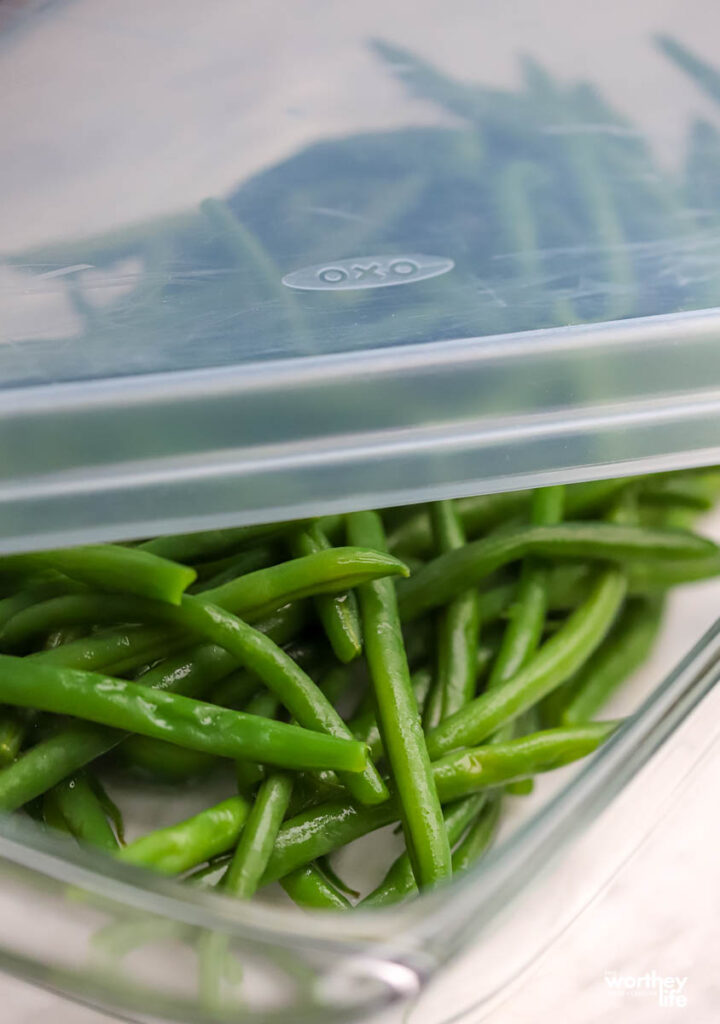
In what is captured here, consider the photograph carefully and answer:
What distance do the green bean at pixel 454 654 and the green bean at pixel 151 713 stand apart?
13 cm

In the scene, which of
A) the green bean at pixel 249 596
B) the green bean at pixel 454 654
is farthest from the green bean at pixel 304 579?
the green bean at pixel 454 654

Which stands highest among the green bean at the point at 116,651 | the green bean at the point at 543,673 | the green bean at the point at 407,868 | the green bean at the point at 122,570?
the green bean at the point at 122,570

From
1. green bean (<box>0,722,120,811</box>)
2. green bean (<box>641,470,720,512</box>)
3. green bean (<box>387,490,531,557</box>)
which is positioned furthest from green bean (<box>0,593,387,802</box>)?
green bean (<box>641,470,720,512</box>)

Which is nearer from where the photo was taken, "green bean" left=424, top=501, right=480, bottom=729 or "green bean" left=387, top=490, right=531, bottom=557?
"green bean" left=424, top=501, right=480, bottom=729

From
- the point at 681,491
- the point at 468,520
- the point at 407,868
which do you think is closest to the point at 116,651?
the point at 407,868

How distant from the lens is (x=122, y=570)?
81 centimetres

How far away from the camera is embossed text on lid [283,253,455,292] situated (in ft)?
2.87

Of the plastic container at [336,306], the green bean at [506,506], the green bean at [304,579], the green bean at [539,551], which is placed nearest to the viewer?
the plastic container at [336,306]

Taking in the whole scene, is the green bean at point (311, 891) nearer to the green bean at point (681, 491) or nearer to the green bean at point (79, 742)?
the green bean at point (79, 742)

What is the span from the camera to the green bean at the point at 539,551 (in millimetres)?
918

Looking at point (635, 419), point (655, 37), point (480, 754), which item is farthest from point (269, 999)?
point (655, 37)

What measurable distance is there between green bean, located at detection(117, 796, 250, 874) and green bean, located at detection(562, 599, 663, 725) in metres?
0.31

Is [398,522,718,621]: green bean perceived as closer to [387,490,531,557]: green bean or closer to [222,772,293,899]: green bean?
[387,490,531,557]: green bean

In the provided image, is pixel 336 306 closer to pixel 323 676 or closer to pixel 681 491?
pixel 323 676
